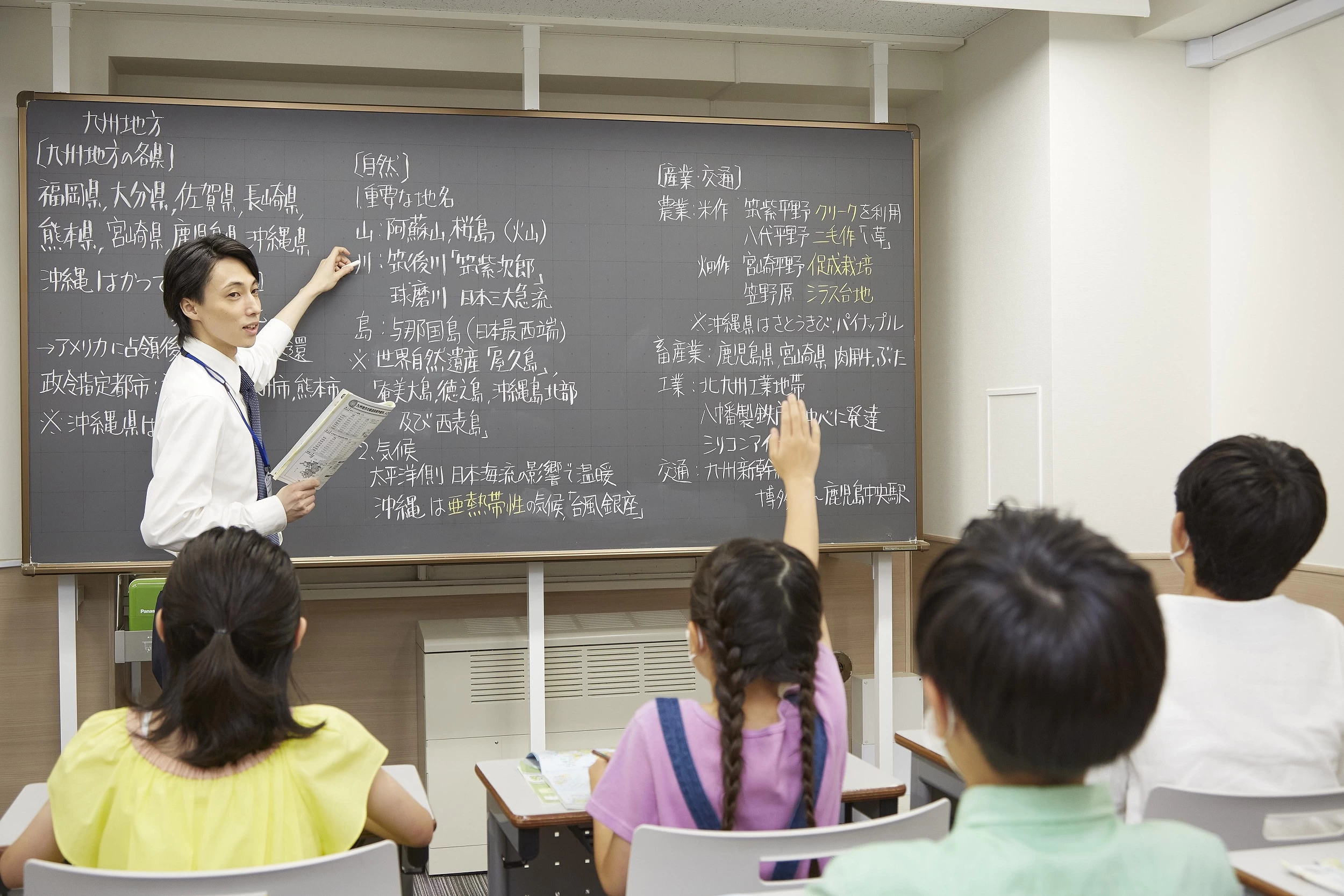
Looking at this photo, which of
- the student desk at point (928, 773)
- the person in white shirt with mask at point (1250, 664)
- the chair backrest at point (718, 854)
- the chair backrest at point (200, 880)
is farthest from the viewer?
the student desk at point (928, 773)

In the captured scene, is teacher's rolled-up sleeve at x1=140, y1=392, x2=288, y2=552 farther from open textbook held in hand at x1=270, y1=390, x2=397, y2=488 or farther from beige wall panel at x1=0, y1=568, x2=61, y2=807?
beige wall panel at x1=0, y1=568, x2=61, y2=807

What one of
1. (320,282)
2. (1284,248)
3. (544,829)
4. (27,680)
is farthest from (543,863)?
(1284,248)

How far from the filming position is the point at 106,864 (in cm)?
143

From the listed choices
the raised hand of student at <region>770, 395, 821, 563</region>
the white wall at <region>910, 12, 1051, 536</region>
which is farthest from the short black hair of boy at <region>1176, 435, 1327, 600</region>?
the white wall at <region>910, 12, 1051, 536</region>

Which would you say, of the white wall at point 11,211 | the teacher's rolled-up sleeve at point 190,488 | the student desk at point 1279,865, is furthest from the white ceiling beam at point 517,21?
Result: the student desk at point 1279,865

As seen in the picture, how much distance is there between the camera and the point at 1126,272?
3.41 m

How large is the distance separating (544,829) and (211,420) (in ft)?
3.97

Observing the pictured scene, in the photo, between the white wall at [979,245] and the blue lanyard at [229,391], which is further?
the white wall at [979,245]

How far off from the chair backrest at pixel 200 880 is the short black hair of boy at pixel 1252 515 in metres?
1.29

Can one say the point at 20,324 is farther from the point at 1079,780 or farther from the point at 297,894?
the point at 1079,780

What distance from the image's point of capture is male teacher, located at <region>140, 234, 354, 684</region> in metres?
2.51

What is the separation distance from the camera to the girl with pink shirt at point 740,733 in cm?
149

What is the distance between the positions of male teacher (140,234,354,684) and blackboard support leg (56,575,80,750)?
2.32 feet

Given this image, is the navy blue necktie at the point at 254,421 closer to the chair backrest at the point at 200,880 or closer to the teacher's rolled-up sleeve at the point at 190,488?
the teacher's rolled-up sleeve at the point at 190,488
